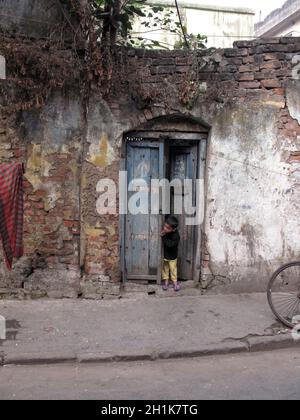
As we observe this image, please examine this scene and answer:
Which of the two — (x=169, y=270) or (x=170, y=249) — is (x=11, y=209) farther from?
(x=169, y=270)

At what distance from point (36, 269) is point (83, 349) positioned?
1.84m

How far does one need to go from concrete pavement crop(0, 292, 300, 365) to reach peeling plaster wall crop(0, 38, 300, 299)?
15.9 inches

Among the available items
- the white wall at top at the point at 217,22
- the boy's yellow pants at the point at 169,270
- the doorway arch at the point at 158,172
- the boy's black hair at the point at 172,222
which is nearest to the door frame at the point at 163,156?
the doorway arch at the point at 158,172

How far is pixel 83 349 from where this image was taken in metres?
4.86

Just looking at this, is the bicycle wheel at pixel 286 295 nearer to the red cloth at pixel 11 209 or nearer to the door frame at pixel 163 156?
the door frame at pixel 163 156

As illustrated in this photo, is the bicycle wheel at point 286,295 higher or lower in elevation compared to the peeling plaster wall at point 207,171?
lower

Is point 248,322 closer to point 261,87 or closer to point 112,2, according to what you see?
point 261,87

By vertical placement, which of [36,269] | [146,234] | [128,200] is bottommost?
[36,269]

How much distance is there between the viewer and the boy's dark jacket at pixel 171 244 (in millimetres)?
6504

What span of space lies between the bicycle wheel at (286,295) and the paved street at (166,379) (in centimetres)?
75

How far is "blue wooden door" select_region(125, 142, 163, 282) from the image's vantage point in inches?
260

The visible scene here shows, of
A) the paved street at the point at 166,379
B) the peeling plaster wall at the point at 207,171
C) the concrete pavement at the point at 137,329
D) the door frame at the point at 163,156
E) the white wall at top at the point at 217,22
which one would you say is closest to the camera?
the paved street at the point at 166,379
